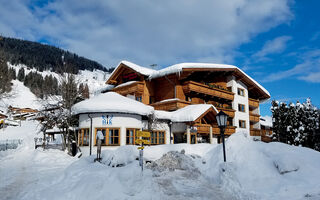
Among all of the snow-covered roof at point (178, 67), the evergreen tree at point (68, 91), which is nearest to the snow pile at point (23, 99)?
the evergreen tree at point (68, 91)

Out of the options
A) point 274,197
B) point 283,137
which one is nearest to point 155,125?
point 274,197

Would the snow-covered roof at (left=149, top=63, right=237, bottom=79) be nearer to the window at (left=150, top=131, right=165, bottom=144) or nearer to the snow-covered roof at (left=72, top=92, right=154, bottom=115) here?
the window at (left=150, top=131, right=165, bottom=144)

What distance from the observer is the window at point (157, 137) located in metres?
23.2

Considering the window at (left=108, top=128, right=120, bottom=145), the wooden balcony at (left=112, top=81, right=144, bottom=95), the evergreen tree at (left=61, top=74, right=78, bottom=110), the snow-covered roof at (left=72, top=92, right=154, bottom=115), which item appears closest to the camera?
the snow-covered roof at (left=72, top=92, right=154, bottom=115)

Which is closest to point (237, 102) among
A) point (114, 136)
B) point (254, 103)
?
point (254, 103)

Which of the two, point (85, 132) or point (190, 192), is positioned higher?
point (85, 132)

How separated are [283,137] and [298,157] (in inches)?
1073

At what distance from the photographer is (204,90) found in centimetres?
2841

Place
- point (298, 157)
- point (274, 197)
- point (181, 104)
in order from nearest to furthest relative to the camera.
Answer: point (274, 197) → point (298, 157) → point (181, 104)

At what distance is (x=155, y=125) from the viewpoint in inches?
899

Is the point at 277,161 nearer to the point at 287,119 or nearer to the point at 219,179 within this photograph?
the point at 219,179

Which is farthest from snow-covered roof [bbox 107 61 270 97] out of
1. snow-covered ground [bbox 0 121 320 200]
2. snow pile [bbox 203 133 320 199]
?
snow pile [bbox 203 133 320 199]

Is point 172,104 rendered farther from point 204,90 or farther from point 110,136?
point 110,136

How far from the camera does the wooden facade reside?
26.8 meters
